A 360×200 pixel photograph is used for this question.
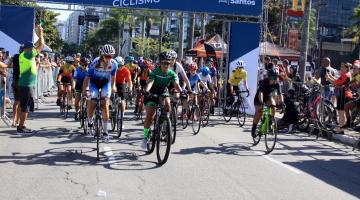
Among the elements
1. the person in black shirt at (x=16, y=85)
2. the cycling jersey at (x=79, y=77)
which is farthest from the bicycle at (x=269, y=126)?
the person in black shirt at (x=16, y=85)

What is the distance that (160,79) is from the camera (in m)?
10.4

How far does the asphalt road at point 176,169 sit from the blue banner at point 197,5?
264 inches

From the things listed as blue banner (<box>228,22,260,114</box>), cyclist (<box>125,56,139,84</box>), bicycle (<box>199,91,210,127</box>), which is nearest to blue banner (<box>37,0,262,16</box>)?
blue banner (<box>228,22,260,114</box>)

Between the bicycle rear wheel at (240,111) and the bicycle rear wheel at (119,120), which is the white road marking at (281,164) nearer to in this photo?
the bicycle rear wheel at (119,120)

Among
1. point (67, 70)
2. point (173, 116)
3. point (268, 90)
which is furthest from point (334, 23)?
point (173, 116)

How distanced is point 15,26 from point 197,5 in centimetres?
655

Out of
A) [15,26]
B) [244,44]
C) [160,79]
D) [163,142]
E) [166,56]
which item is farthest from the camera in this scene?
[244,44]

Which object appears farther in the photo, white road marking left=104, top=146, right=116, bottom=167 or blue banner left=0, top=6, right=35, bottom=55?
blue banner left=0, top=6, right=35, bottom=55

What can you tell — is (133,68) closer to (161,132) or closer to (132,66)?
(132,66)

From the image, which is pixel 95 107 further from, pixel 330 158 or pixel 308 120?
pixel 308 120

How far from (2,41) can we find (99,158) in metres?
11.3

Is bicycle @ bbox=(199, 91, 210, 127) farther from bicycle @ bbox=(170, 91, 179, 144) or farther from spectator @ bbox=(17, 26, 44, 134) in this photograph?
spectator @ bbox=(17, 26, 44, 134)

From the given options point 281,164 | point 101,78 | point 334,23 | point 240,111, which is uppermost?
point 334,23

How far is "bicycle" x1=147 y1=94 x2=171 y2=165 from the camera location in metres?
9.37
